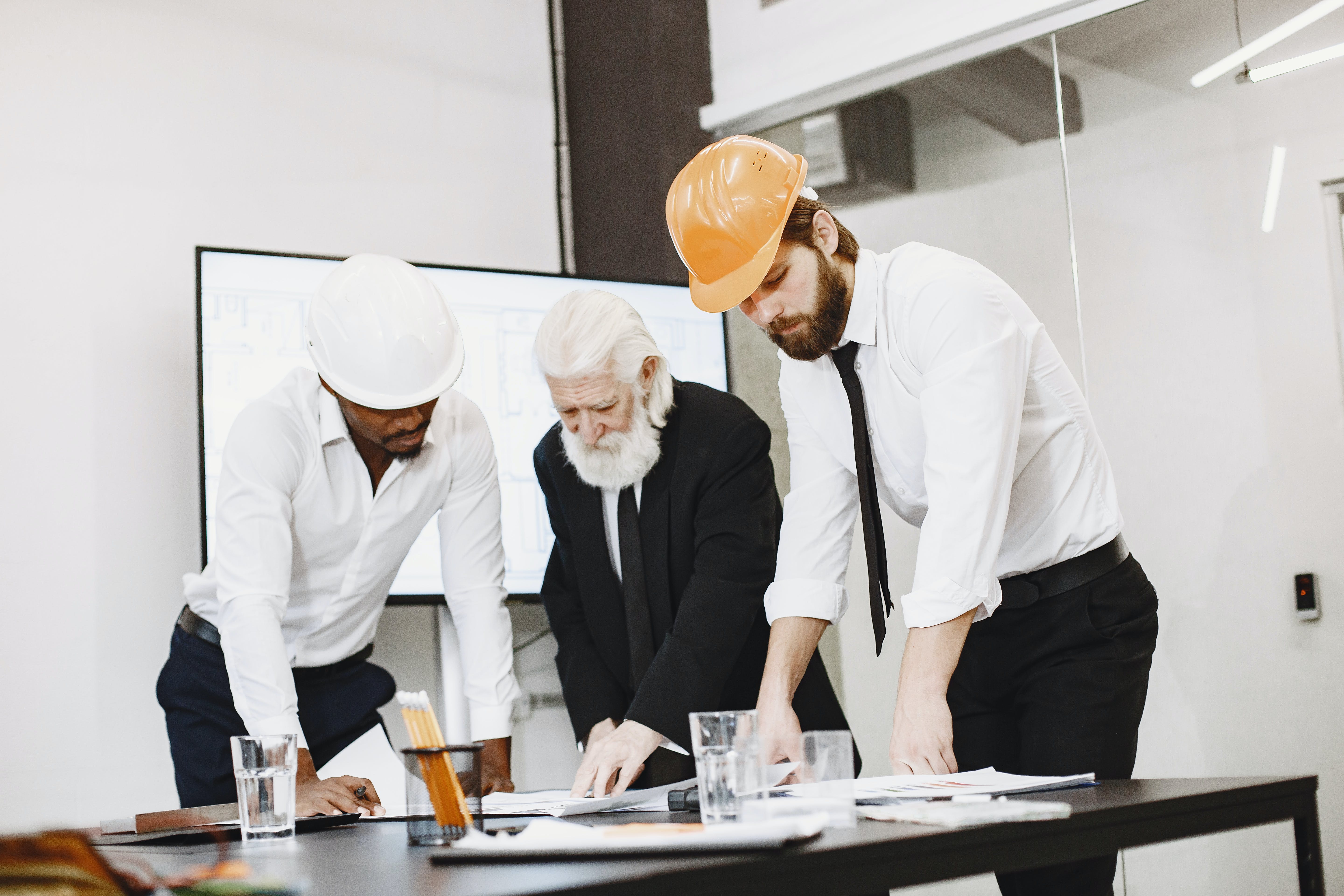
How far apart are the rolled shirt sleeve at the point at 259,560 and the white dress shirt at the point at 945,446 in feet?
2.79

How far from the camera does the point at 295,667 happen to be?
2.37 m

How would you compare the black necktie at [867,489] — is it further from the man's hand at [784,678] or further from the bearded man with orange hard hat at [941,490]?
the man's hand at [784,678]

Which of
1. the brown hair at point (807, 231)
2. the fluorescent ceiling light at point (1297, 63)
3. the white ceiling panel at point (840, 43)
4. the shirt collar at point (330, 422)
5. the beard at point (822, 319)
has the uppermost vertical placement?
the white ceiling panel at point (840, 43)

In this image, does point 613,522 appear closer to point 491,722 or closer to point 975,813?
point 491,722

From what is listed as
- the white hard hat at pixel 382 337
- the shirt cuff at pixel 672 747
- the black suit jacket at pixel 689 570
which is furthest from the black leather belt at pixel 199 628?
the shirt cuff at pixel 672 747

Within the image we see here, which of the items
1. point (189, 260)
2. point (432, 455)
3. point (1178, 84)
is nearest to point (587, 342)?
point (432, 455)

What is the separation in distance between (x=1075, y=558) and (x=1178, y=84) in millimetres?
1605

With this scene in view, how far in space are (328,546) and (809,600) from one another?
1.00 m

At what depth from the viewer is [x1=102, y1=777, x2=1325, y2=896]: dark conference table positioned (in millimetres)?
795

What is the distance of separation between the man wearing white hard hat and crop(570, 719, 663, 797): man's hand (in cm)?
24

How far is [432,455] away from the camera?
7.73 feet

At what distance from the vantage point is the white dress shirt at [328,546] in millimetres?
2012

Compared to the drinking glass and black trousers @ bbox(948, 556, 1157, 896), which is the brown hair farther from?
the drinking glass

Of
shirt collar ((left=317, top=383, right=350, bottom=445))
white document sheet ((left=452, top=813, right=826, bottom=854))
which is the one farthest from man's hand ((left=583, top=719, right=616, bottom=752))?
white document sheet ((left=452, top=813, right=826, bottom=854))
